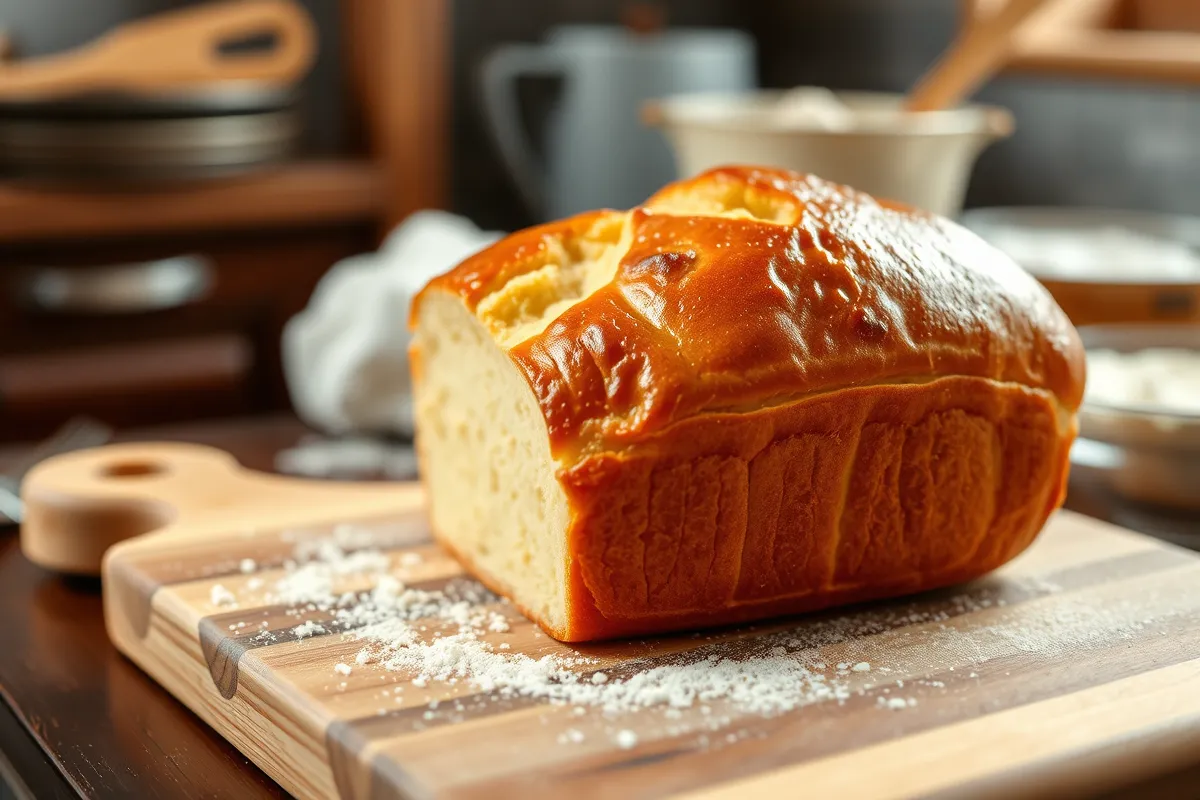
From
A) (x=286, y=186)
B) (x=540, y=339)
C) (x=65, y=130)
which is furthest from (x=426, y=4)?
(x=540, y=339)

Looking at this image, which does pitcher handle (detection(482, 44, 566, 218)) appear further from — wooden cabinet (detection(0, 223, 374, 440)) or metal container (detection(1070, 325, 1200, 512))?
metal container (detection(1070, 325, 1200, 512))

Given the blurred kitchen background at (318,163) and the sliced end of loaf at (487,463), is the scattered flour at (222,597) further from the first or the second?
the blurred kitchen background at (318,163)

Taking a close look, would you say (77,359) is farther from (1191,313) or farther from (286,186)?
(1191,313)

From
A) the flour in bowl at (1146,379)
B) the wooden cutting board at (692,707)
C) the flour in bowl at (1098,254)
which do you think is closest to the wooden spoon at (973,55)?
the flour in bowl at (1098,254)

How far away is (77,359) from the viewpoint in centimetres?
205

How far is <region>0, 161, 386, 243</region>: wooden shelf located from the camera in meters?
1.93

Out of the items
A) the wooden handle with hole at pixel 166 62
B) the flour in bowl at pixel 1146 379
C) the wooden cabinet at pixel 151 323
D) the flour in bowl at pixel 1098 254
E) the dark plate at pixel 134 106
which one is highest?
the wooden handle with hole at pixel 166 62

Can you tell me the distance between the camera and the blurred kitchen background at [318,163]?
1.88 metres

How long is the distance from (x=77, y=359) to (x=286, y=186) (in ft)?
1.36

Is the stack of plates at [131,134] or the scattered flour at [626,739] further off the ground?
the stack of plates at [131,134]

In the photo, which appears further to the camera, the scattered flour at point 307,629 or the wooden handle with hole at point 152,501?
the wooden handle with hole at point 152,501

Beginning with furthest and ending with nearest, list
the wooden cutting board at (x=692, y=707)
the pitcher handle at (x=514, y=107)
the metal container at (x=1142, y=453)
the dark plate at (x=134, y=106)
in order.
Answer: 1. the pitcher handle at (x=514, y=107)
2. the dark plate at (x=134, y=106)
3. the metal container at (x=1142, y=453)
4. the wooden cutting board at (x=692, y=707)

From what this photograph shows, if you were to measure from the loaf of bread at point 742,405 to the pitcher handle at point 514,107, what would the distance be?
3.38 feet

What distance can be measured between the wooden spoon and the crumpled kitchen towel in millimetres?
496
